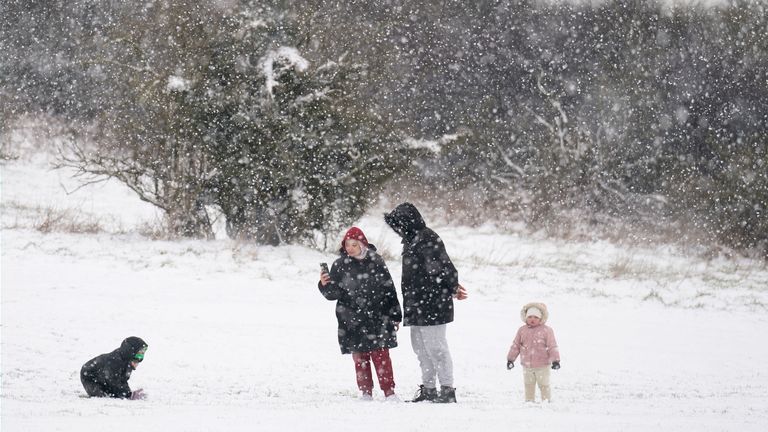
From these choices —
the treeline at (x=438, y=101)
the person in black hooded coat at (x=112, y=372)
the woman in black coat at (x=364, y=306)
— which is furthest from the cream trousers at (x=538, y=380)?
the treeline at (x=438, y=101)

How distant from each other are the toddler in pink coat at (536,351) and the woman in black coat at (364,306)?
117 centimetres

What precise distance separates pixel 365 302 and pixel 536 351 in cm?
165

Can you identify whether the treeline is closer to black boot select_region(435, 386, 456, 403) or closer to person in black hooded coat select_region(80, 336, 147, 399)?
person in black hooded coat select_region(80, 336, 147, 399)

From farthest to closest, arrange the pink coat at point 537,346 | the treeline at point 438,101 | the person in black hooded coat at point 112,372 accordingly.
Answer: the treeline at point 438,101 < the pink coat at point 537,346 < the person in black hooded coat at point 112,372

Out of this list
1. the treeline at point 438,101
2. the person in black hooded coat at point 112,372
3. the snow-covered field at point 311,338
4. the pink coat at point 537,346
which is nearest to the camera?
the snow-covered field at point 311,338

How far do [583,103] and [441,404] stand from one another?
26455 millimetres

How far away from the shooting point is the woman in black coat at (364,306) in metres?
7.48

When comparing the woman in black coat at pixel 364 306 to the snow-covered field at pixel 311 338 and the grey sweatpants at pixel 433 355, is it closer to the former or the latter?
the grey sweatpants at pixel 433 355

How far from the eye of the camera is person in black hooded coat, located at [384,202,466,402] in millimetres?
7293

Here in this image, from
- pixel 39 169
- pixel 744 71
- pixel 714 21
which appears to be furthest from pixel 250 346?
pixel 714 21

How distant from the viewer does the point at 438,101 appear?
3369cm

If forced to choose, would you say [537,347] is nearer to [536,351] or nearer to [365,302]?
[536,351]

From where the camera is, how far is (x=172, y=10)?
56.5 feet

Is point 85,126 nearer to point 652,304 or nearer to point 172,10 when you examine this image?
point 172,10
